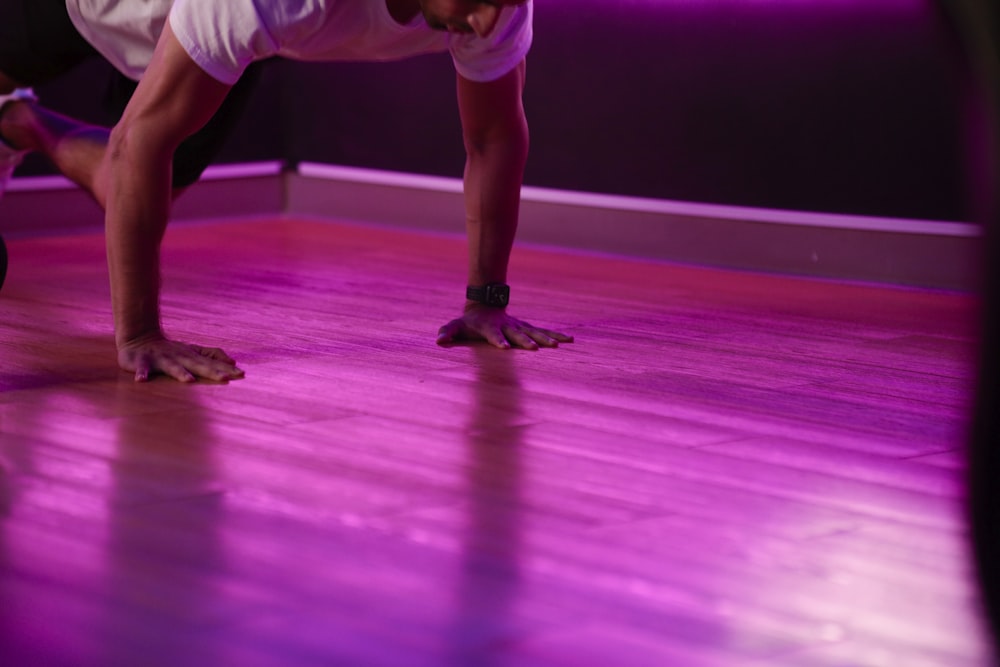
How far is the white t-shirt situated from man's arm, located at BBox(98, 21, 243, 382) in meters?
0.04

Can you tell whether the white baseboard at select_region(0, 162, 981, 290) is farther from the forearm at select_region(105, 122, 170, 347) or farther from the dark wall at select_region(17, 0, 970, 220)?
the forearm at select_region(105, 122, 170, 347)

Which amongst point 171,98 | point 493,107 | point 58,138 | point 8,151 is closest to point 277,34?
point 171,98

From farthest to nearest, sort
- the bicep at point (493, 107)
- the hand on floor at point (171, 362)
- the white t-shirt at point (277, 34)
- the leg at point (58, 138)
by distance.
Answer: the leg at point (58, 138) < the bicep at point (493, 107) < the hand on floor at point (171, 362) < the white t-shirt at point (277, 34)

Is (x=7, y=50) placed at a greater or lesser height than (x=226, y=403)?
greater

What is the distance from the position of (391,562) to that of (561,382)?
831 mm

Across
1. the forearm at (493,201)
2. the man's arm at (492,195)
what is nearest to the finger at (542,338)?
the man's arm at (492,195)

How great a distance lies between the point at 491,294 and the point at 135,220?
1.91 feet

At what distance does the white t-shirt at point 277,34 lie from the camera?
6.18 feet

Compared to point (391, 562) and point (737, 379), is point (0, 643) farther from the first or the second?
point (737, 379)

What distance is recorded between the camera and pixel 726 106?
3320 millimetres

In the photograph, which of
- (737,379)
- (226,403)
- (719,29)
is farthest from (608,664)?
(719,29)

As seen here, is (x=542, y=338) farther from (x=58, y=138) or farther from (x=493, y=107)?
(x=58, y=138)

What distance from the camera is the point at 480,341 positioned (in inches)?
91.4

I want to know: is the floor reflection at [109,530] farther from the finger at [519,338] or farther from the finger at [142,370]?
the finger at [519,338]
